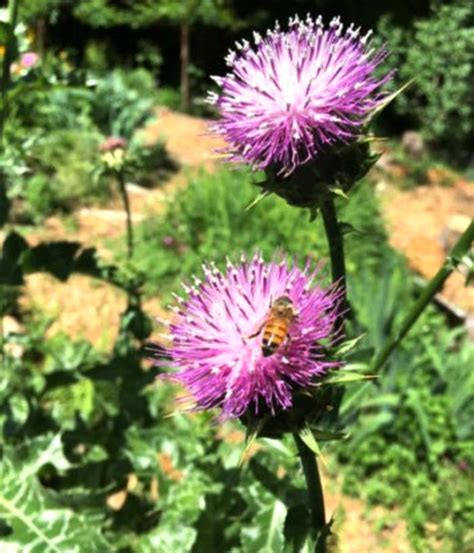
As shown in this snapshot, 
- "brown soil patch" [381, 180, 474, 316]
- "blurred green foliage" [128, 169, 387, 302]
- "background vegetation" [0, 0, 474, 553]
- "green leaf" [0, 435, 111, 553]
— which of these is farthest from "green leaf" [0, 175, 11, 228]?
"brown soil patch" [381, 180, 474, 316]

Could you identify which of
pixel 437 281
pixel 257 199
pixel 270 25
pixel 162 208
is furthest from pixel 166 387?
pixel 270 25

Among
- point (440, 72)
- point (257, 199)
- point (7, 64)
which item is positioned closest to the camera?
point (257, 199)

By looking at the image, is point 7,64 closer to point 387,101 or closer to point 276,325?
point 387,101

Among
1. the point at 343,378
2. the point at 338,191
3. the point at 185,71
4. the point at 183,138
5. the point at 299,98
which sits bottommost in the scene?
the point at 343,378

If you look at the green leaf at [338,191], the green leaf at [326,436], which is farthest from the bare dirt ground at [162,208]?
the green leaf at [338,191]

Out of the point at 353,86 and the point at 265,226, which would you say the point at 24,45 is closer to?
the point at 353,86

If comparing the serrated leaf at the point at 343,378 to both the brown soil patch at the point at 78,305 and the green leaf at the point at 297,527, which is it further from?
the brown soil patch at the point at 78,305

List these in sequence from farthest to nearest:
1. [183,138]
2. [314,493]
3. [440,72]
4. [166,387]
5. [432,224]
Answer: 1. [183,138]
2. [440,72]
3. [432,224]
4. [166,387]
5. [314,493]
